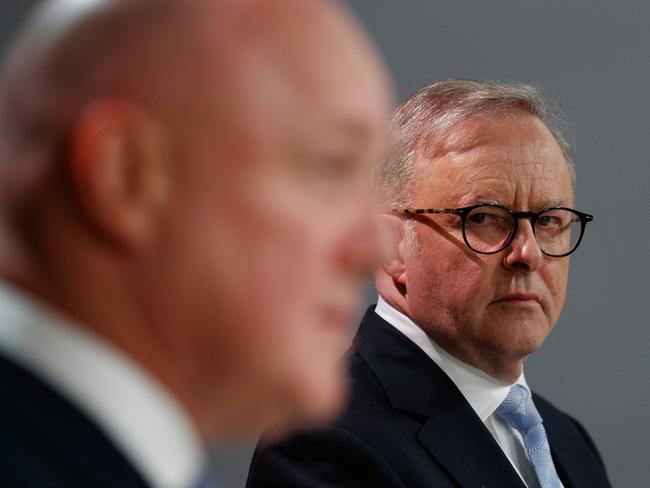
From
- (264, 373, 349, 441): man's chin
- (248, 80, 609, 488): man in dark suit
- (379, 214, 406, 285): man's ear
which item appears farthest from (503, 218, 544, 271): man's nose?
(264, 373, 349, 441): man's chin

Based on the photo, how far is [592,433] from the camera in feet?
8.70

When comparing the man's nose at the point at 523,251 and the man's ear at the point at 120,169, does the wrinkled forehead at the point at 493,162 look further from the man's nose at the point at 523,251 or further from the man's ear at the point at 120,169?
the man's ear at the point at 120,169

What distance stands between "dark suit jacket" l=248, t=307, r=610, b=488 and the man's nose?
0.62 feet

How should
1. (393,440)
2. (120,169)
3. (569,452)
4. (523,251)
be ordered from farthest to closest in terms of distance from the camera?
(569,452) → (523,251) → (393,440) → (120,169)

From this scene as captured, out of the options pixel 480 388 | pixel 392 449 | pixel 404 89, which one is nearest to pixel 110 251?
pixel 392 449

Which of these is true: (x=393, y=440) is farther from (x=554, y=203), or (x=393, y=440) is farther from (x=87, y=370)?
(x=87, y=370)

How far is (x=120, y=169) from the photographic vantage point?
0.55 m

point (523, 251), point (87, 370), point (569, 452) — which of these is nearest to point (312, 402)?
point (87, 370)

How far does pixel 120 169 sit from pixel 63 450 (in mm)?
140

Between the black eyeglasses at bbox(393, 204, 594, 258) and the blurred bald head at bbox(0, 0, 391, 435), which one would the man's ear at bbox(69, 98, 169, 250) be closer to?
the blurred bald head at bbox(0, 0, 391, 435)

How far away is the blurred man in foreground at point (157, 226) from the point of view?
1.82 feet

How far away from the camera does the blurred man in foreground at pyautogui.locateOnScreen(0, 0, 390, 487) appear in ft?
1.82

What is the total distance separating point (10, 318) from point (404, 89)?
81.1 inches

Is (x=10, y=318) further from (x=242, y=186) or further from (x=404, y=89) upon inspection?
(x=404, y=89)
